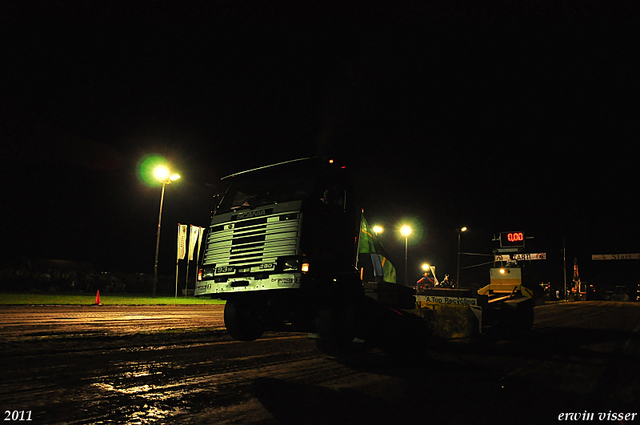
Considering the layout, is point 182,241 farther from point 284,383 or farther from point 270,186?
point 284,383

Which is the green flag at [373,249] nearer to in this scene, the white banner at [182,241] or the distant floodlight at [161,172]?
the distant floodlight at [161,172]

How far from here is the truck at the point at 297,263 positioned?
6820 millimetres

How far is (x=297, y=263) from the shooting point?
663 centimetres

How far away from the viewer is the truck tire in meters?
7.75

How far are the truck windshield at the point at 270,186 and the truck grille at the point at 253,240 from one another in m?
0.35

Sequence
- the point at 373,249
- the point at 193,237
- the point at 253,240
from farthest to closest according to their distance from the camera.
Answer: the point at 193,237 → the point at 373,249 → the point at 253,240

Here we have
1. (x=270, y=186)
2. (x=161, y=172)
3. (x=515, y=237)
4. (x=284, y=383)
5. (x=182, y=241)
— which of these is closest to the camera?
(x=284, y=383)

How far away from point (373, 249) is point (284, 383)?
3664 millimetres

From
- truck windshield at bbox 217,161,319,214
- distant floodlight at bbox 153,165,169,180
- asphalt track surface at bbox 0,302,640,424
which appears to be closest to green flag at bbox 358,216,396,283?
truck windshield at bbox 217,161,319,214

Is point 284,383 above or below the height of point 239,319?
below

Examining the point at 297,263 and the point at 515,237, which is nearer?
the point at 297,263

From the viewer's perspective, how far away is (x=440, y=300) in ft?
39.1

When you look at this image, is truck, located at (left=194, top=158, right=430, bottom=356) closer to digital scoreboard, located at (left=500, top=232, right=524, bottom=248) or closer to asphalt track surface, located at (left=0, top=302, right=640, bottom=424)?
asphalt track surface, located at (left=0, top=302, right=640, bottom=424)

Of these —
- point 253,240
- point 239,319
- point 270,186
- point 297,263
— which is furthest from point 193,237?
point 297,263
